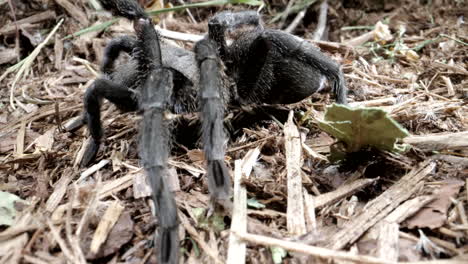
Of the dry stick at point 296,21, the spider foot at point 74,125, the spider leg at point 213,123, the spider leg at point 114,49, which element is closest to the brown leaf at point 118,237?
the spider leg at point 213,123

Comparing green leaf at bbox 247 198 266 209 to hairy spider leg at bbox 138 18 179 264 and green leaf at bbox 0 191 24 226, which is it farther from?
green leaf at bbox 0 191 24 226

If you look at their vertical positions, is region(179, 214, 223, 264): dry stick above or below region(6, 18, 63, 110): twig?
below

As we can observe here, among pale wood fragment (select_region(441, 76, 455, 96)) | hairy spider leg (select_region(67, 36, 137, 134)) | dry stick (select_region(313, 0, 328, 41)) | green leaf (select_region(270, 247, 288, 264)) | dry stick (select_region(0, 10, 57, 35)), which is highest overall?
dry stick (select_region(0, 10, 57, 35))

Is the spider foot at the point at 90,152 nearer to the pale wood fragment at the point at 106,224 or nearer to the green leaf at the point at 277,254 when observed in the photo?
the pale wood fragment at the point at 106,224

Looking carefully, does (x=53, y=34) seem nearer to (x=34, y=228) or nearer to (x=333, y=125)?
(x=34, y=228)

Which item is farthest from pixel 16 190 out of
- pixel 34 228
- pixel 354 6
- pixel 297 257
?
pixel 354 6

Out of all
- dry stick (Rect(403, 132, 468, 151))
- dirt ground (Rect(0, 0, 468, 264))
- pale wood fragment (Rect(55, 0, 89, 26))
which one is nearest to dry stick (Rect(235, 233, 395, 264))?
dirt ground (Rect(0, 0, 468, 264))

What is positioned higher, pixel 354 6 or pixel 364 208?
pixel 354 6
